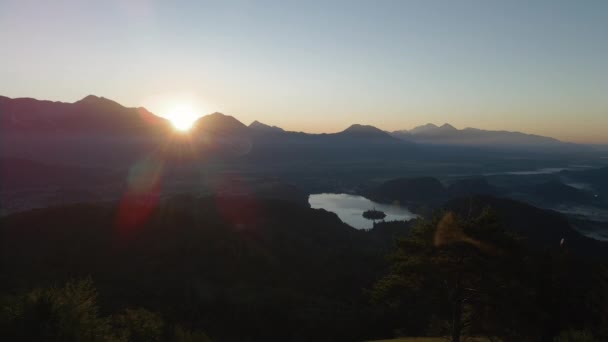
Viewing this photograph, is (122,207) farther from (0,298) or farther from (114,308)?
(0,298)

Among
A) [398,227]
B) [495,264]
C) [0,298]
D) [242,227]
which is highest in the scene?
[495,264]

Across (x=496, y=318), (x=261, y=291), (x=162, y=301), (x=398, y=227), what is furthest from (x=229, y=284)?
(x=398, y=227)

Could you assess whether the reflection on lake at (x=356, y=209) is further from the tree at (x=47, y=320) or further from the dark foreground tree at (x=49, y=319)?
the tree at (x=47, y=320)

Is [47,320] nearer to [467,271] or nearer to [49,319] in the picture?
[49,319]

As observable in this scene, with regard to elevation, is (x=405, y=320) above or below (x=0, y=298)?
below

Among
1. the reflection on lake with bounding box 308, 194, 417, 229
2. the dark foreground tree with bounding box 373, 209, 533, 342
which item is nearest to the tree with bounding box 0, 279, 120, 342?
the dark foreground tree with bounding box 373, 209, 533, 342

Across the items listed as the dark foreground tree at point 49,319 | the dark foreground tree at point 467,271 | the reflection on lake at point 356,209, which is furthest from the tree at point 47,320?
the reflection on lake at point 356,209

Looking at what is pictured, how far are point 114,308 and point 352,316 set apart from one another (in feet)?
79.7

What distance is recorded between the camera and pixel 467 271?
1479 cm

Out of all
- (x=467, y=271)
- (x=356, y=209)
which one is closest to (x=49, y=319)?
(x=467, y=271)

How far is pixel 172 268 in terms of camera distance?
58.5m

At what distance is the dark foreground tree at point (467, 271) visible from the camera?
1462 centimetres

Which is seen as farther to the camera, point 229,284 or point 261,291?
point 229,284

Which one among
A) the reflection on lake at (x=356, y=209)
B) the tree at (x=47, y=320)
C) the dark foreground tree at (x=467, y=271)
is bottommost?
the reflection on lake at (x=356, y=209)
